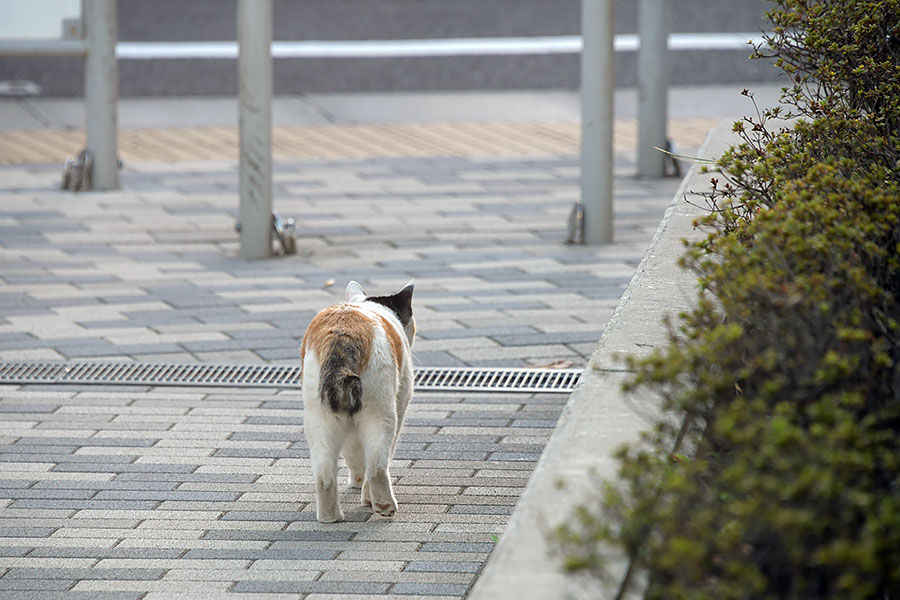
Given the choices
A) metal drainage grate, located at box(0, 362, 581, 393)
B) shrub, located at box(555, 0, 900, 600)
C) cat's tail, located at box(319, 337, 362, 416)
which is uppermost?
shrub, located at box(555, 0, 900, 600)

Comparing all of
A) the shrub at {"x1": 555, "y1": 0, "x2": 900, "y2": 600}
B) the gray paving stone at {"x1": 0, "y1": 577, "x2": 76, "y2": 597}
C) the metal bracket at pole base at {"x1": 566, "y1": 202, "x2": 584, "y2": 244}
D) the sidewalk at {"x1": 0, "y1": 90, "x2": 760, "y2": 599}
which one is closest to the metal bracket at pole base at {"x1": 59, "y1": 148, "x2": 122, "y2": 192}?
the sidewalk at {"x1": 0, "y1": 90, "x2": 760, "y2": 599}

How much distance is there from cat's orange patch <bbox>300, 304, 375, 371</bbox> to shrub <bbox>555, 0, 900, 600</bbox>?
130 cm

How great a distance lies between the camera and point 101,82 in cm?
977

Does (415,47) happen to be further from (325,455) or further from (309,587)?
(309,587)

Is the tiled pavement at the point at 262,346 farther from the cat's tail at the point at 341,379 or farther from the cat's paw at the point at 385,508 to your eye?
the cat's tail at the point at 341,379

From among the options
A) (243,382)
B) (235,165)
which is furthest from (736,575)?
(235,165)

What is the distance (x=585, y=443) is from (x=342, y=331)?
1427 mm

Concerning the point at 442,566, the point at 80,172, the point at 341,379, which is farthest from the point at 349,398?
the point at 80,172

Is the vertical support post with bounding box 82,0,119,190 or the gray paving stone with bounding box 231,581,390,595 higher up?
the vertical support post with bounding box 82,0,119,190

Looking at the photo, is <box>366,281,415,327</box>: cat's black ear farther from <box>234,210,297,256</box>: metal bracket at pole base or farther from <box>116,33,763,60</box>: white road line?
<box>116,33,763,60</box>: white road line

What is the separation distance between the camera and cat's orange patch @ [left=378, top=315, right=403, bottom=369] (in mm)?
4273

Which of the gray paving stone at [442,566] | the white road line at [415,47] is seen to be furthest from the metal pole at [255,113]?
the white road line at [415,47]

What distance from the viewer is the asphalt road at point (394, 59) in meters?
14.2

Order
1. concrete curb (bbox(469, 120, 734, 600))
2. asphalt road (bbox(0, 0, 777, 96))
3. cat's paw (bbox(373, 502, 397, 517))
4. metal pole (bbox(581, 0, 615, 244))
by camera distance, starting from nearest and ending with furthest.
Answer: concrete curb (bbox(469, 120, 734, 600)), cat's paw (bbox(373, 502, 397, 517)), metal pole (bbox(581, 0, 615, 244)), asphalt road (bbox(0, 0, 777, 96))
